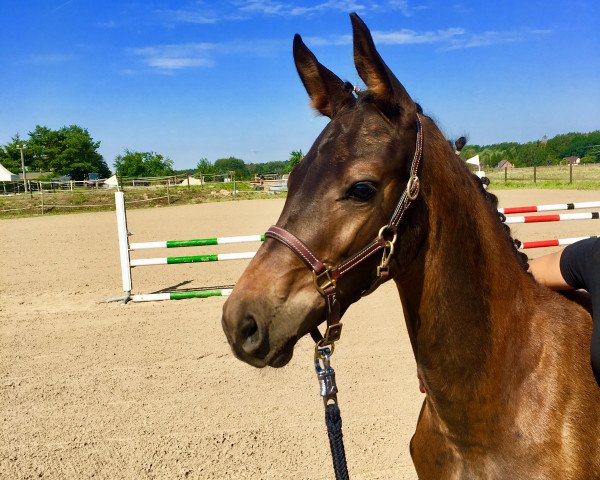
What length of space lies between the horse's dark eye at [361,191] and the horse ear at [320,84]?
0.37 metres

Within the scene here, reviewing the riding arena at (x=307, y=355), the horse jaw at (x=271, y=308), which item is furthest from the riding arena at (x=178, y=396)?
the horse jaw at (x=271, y=308)

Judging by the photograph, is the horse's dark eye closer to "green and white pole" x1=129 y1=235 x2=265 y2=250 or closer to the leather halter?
the leather halter

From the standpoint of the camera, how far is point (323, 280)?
1.69 m

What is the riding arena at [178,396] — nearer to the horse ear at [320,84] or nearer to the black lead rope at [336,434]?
the black lead rope at [336,434]

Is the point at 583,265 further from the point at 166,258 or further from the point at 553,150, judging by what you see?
the point at 553,150

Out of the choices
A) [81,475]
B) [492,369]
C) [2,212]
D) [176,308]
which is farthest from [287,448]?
[2,212]

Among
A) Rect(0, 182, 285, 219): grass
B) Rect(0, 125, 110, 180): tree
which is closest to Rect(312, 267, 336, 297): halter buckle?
Rect(0, 182, 285, 219): grass

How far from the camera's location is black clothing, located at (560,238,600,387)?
6.14 feet

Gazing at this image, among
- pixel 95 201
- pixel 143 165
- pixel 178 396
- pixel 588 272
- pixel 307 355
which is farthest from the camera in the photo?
pixel 143 165

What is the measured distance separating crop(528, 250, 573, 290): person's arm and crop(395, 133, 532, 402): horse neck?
0.36m

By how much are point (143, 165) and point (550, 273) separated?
7756 cm

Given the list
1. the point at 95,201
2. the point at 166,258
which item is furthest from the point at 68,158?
the point at 166,258

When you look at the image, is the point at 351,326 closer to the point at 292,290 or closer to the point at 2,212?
the point at 292,290

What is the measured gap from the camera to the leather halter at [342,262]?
1.68 m
